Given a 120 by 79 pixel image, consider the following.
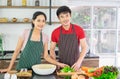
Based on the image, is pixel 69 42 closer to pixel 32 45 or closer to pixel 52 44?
pixel 52 44

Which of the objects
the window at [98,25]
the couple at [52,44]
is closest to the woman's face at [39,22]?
the couple at [52,44]

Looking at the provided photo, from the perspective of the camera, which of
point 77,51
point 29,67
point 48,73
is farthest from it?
point 77,51

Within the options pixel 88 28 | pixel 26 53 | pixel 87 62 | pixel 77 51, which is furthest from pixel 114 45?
pixel 26 53

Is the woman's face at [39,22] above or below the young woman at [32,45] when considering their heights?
above

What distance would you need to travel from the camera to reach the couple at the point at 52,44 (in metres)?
2.67

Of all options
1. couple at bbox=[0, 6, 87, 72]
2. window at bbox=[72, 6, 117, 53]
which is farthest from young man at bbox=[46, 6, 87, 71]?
window at bbox=[72, 6, 117, 53]

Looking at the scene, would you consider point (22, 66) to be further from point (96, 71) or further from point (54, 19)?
point (54, 19)

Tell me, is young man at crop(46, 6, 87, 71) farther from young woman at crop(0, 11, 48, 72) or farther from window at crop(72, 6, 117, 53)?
window at crop(72, 6, 117, 53)

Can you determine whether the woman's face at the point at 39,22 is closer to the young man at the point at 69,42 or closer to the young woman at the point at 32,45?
the young woman at the point at 32,45

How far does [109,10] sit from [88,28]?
60cm

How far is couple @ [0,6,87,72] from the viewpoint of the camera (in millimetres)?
2669

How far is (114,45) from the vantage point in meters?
4.99

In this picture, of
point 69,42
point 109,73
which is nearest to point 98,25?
point 69,42

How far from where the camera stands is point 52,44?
2.88m
